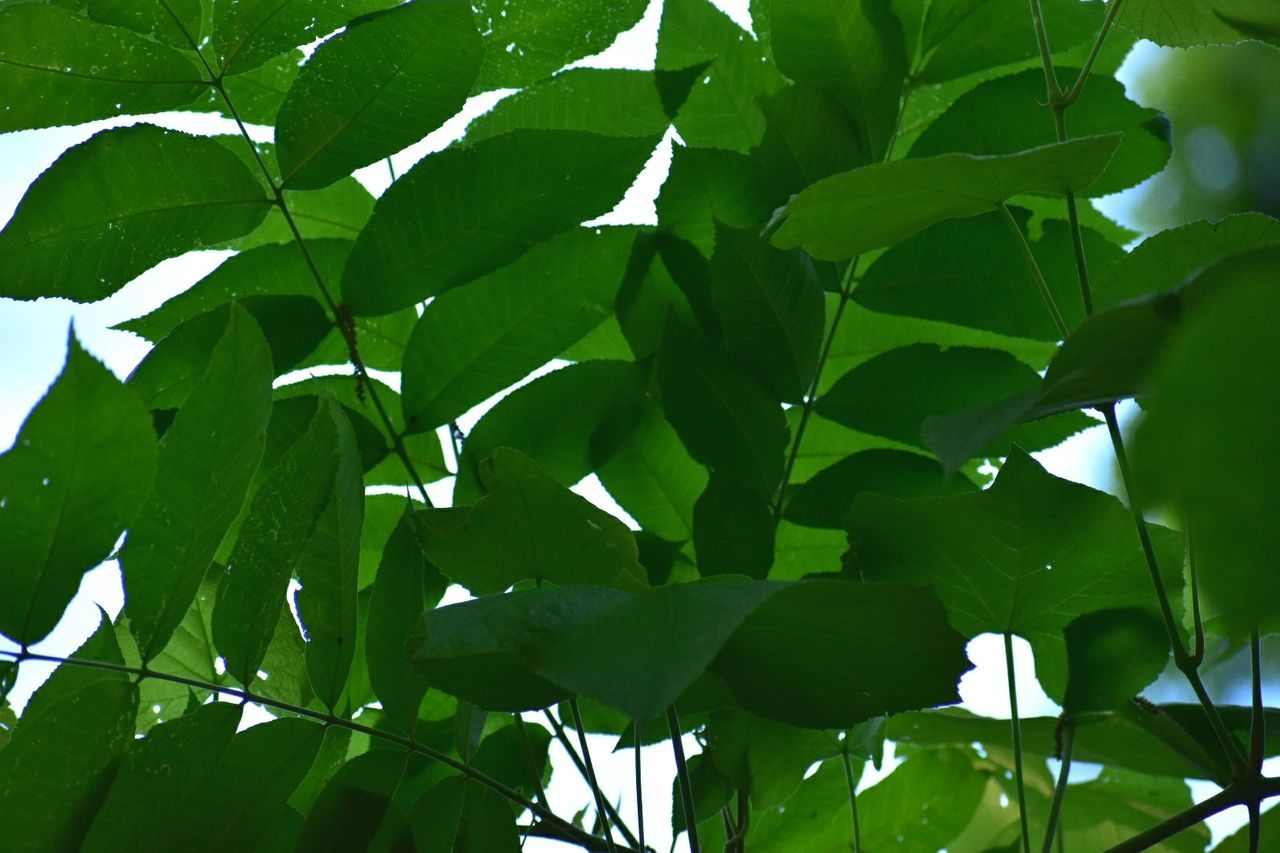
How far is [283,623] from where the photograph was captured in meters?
0.64

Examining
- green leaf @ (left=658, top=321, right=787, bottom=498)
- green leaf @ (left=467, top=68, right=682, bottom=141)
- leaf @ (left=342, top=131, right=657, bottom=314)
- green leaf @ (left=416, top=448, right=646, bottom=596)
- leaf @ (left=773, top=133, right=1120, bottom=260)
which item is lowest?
green leaf @ (left=416, top=448, right=646, bottom=596)

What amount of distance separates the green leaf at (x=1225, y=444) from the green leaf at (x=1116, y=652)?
328mm

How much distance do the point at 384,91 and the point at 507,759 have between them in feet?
1.33

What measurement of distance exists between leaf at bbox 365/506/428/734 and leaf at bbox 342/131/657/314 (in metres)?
0.18

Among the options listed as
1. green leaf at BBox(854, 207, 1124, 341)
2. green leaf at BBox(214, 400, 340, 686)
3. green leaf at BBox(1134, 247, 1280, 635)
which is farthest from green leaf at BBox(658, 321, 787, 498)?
green leaf at BBox(1134, 247, 1280, 635)

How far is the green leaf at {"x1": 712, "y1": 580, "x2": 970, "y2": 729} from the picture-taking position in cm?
41

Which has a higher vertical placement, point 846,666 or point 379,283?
point 379,283

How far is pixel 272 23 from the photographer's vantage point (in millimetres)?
694

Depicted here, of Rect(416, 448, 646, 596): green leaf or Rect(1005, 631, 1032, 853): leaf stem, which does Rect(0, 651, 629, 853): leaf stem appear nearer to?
Rect(416, 448, 646, 596): green leaf

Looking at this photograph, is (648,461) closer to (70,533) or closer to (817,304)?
(817,304)

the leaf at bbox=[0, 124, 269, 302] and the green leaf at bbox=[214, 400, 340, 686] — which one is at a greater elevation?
the leaf at bbox=[0, 124, 269, 302]

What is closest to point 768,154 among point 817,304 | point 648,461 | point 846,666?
point 817,304

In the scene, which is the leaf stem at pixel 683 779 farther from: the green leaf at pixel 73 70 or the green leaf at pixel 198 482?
the green leaf at pixel 73 70

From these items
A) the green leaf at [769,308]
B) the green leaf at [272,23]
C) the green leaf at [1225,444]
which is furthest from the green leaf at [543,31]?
the green leaf at [1225,444]
